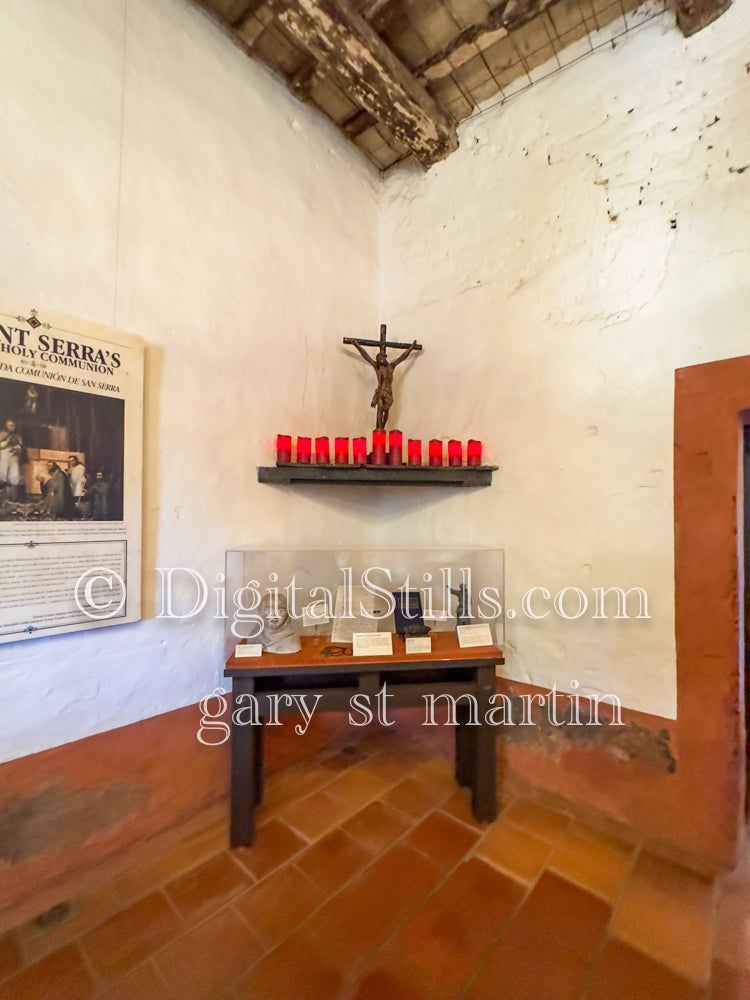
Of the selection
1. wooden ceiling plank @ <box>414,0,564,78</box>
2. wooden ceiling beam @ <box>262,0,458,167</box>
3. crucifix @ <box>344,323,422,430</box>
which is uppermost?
wooden ceiling plank @ <box>414,0,564,78</box>

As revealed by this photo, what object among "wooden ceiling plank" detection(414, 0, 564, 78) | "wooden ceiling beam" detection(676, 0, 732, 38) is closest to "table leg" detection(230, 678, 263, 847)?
"wooden ceiling plank" detection(414, 0, 564, 78)

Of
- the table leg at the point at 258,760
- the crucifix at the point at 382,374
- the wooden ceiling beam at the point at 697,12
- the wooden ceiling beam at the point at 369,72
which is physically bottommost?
the table leg at the point at 258,760

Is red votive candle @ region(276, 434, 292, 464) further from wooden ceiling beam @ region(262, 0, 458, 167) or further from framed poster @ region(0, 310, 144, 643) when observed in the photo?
wooden ceiling beam @ region(262, 0, 458, 167)

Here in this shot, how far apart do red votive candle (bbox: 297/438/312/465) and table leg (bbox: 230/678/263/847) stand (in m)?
0.87

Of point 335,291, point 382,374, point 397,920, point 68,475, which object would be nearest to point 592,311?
point 382,374

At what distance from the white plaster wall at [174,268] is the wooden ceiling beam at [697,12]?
141cm

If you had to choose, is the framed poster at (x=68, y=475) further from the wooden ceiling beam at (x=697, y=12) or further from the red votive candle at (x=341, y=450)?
the wooden ceiling beam at (x=697, y=12)

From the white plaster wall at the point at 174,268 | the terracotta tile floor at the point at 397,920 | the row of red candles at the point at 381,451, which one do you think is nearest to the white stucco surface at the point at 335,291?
the white plaster wall at the point at 174,268

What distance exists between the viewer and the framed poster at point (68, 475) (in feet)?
3.79

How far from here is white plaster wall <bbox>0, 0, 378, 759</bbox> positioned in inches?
47.6

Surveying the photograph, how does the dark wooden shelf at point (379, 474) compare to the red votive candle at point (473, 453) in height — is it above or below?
below

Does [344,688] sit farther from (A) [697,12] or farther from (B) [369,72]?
(A) [697,12]

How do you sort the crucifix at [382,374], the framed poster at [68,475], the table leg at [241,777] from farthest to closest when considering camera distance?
1. the crucifix at [382,374]
2. the table leg at [241,777]
3. the framed poster at [68,475]

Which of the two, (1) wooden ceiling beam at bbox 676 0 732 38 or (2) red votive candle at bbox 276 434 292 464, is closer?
(1) wooden ceiling beam at bbox 676 0 732 38
